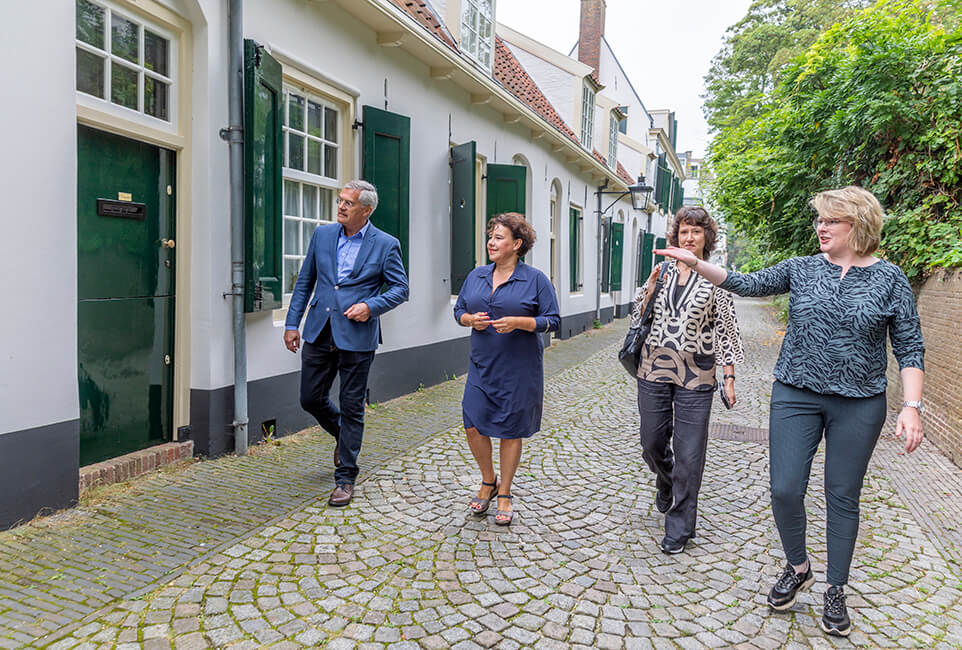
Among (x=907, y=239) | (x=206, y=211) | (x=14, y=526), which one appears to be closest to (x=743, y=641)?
(x=14, y=526)

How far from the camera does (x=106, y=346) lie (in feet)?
13.6

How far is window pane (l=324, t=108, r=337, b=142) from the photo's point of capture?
250 inches

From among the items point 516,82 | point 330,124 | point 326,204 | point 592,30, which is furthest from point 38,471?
point 592,30

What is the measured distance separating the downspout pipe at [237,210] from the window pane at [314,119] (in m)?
1.21

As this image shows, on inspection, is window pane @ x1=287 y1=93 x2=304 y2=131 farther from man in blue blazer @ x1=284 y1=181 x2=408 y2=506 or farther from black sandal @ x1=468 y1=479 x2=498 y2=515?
black sandal @ x1=468 y1=479 x2=498 y2=515

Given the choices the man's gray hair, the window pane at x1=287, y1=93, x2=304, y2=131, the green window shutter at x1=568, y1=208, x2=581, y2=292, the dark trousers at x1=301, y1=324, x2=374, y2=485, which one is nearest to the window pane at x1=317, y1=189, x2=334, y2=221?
the window pane at x1=287, y1=93, x2=304, y2=131

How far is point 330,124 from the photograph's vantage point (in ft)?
21.1

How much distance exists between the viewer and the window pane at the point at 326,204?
6.32 meters

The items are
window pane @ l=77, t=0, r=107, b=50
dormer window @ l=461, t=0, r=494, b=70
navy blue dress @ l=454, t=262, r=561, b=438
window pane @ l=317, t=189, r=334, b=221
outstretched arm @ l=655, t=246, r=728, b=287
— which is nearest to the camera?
outstretched arm @ l=655, t=246, r=728, b=287

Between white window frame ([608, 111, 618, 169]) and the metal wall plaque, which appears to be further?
white window frame ([608, 111, 618, 169])

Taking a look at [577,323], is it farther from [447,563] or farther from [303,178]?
[447,563]

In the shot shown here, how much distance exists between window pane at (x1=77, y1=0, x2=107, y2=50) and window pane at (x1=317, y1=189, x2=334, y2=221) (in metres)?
2.47

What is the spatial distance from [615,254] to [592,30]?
25.3ft

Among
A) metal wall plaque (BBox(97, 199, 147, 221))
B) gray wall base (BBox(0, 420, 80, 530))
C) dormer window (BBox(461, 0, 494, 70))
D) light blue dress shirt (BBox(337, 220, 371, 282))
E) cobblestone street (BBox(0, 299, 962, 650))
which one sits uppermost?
dormer window (BBox(461, 0, 494, 70))
